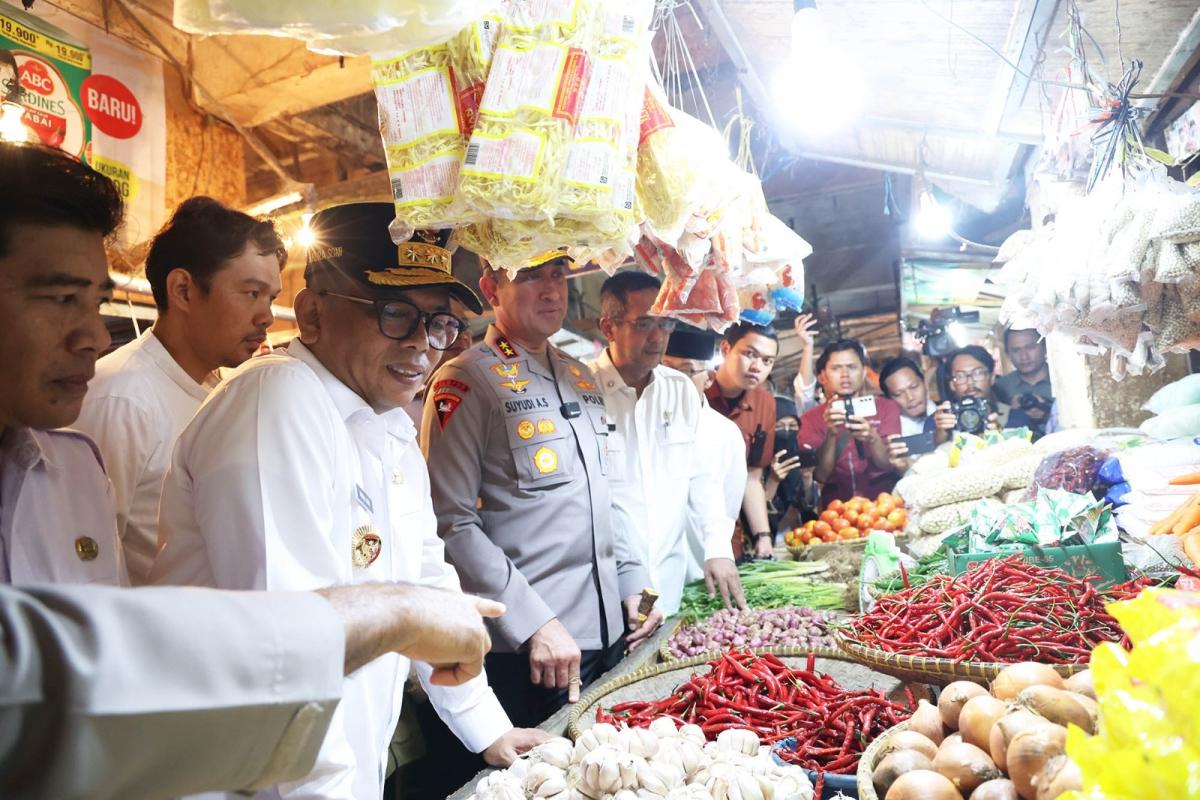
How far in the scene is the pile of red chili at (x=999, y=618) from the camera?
7.20ft

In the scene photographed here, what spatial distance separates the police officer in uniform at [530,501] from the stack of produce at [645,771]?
0.88 meters

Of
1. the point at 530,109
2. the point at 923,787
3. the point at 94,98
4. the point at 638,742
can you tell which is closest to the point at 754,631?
the point at 638,742

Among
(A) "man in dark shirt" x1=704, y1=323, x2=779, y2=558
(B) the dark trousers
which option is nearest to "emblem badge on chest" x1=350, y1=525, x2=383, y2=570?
(B) the dark trousers

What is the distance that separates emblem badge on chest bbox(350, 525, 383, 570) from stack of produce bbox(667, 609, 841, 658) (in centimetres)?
147

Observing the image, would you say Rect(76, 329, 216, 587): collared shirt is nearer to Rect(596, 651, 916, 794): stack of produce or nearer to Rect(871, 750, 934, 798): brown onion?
Rect(596, 651, 916, 794): stack of produce

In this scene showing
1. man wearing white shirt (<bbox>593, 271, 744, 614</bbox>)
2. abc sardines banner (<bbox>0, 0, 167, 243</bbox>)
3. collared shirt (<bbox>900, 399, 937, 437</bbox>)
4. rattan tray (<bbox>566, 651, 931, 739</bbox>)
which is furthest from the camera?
collared shirt (<bbox>900, 399, 937, 437</bbox>)

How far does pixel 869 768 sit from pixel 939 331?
293 inches

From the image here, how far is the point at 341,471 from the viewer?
1915 mm

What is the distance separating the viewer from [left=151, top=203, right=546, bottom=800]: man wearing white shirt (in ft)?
5.56

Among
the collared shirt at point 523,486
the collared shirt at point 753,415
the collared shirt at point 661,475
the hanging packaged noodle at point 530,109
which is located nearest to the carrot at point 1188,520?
the collared shirt at point 661,475

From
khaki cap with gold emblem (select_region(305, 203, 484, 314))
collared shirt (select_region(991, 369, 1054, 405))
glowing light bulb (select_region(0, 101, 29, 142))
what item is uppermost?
glowing light bulb (select_region(0, 101, 29, 142))

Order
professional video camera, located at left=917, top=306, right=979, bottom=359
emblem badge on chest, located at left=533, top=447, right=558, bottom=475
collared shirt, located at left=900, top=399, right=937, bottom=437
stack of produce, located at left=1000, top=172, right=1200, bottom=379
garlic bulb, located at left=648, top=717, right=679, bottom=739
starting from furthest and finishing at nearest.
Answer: professional video camera, located at left=917, top=306, right=979, bottom=359 < collared shirt, located at left=900, top=399, right=937, bottom=437 < emblem badge on chest, located at left=533, top=447, right=558, bottom=475 < stack of produce, located at left=1000, top=172, right=1200, bottom=379 < garlic bulb, located at left=648, top=717, right=679, bottom=739

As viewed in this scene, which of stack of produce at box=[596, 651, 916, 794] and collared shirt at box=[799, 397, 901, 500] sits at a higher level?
collared shirt at box=[799, 397, 901, 500]

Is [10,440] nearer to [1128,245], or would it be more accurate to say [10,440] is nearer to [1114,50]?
[1128,245]
